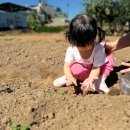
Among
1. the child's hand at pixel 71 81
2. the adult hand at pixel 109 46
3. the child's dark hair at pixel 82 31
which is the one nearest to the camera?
the child's dark hair at pixel 82 31

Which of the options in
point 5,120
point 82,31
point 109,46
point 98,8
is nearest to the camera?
point 5,120

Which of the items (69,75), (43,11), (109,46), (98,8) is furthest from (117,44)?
(43,11)

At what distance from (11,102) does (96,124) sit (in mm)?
737

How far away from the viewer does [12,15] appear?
37406 millimetres

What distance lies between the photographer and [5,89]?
3.53 m

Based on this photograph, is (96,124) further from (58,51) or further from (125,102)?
(58,51)

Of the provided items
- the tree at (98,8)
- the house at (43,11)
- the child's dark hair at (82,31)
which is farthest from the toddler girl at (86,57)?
the house at (43,11)

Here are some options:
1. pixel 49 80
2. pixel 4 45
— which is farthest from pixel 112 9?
pixel 49 80

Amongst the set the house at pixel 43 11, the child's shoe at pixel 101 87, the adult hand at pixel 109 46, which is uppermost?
the adult hand at pixel 109 46

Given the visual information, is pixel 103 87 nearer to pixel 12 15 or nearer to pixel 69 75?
pixel 69 75

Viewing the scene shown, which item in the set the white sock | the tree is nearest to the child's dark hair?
the white sock

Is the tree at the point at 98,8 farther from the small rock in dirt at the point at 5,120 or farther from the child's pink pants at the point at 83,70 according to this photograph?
the small rock in dirt at the point at 5,120

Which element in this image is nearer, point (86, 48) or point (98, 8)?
point (86, 48)

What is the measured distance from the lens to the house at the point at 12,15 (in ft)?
119
